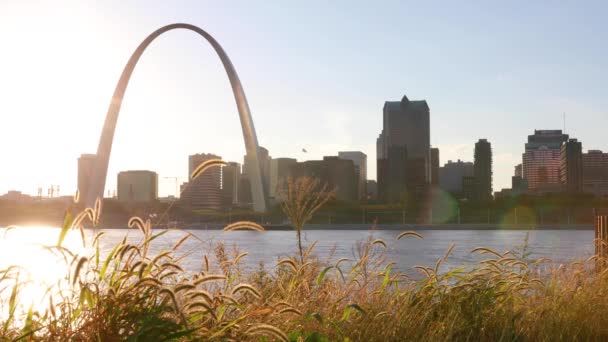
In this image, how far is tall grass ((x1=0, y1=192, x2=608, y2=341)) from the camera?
352 centimetres

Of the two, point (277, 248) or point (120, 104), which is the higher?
point (120, 104)

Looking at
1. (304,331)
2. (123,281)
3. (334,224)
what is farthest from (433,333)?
(334,224)

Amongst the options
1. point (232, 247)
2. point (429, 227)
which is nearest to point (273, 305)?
point (232, 247)

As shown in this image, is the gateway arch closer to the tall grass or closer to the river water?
the river water

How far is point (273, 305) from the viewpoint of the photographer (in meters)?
3.94

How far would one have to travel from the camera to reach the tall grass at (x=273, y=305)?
352 centimetres

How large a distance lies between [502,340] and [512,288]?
637 mm

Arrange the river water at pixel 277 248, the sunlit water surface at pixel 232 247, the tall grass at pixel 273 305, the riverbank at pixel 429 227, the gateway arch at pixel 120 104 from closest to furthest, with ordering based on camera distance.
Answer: the tall grass at pixel 273 305 < the sunlit water surface at pixel 232 247 < the river water at pixel 277 248 < the gateway arch at pixel 120 104 < the riverbank at pixel 429 227

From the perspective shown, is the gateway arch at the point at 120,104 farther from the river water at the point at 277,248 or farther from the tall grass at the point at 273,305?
the tall grass at the point at 273,305

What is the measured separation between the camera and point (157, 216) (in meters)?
4.65

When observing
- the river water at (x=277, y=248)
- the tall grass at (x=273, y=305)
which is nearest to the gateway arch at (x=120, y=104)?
the river water at (x=277, y=248)

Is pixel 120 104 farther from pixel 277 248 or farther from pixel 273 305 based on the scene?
pixel 273 305

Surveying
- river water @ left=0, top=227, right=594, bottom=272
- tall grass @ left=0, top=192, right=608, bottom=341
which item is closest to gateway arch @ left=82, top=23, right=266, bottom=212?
river water @ left=0, top=227, right=594, bottom=272

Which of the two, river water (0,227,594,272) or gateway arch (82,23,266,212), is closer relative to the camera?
river water (0,227,594,272)
